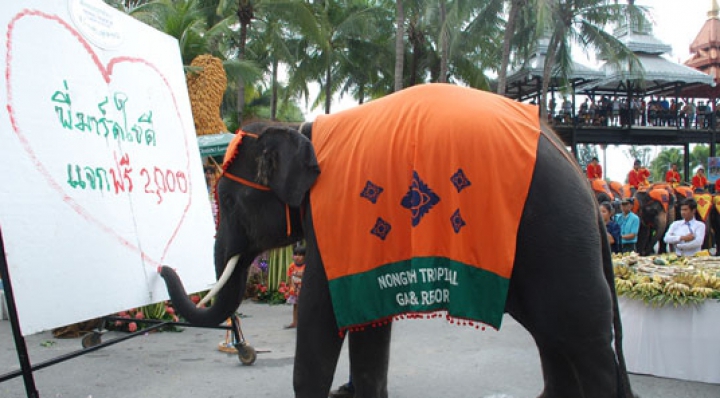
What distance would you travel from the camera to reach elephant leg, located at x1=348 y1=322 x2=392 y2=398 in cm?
317

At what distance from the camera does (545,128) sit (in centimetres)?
282

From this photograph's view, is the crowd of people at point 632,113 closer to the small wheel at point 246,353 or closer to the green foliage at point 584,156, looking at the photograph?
the green foliage at point 584,156

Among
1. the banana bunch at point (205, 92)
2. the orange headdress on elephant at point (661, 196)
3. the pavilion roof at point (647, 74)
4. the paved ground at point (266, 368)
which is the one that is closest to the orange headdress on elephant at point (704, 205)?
the orange headdress on elephant at point (661, 196)

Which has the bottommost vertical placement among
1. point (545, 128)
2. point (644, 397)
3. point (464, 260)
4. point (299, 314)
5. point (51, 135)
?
point (644, 397)

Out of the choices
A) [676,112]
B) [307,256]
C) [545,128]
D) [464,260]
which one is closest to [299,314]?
[307,256]

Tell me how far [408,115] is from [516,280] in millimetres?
843

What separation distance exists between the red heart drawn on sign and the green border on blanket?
152 cm

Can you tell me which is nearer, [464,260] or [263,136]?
[464,260]

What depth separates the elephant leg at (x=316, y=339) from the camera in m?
2.69

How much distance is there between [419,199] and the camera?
Result: 2.62 m

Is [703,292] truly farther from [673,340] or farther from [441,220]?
[441,220]

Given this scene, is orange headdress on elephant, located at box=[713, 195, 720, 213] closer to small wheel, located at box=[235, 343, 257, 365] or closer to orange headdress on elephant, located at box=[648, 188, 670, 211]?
orange headdress on elephant, located at box=[648, 188, 670, 211]

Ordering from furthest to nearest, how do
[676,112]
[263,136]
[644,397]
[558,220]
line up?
[676,112], [644,397], [263,136], [558,220]

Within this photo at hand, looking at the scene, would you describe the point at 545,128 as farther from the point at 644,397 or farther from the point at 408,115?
the point at 644,397
